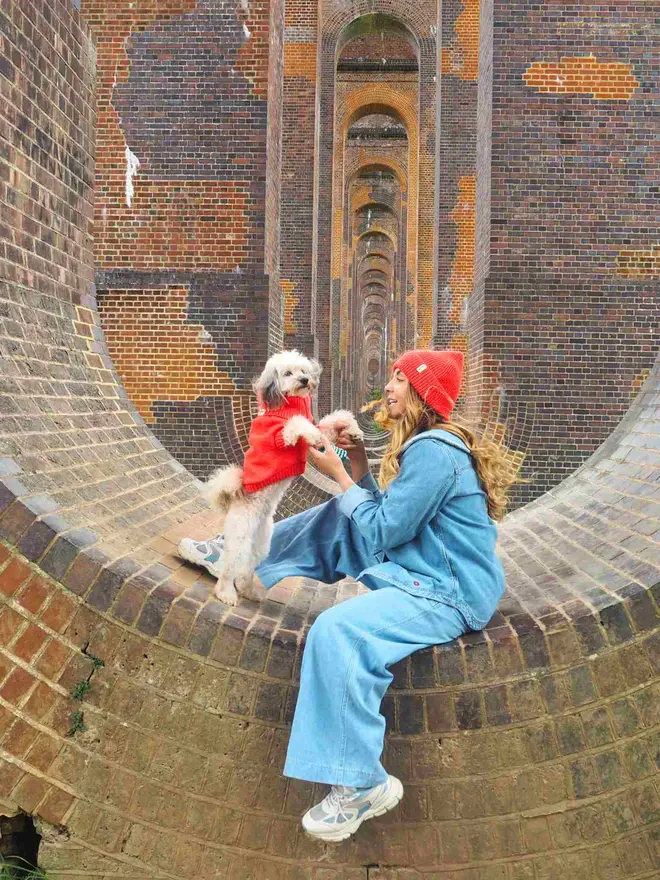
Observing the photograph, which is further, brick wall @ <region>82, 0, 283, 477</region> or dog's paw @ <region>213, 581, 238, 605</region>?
brick wall @ <region>82, 0, 283, 477</region>

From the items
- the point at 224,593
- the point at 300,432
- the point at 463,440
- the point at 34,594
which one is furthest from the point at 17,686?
the point at 463,440

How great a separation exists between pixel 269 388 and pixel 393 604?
0.94 meters

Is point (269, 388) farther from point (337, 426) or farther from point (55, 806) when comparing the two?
point (55, 806)

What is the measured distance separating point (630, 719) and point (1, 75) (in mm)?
3758

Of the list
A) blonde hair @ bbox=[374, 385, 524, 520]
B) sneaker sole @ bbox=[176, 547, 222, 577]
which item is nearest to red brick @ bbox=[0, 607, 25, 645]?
sneaker sole @ bbox=[176, 547, 222, 577]

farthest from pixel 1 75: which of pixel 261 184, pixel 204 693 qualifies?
pixel 261 184

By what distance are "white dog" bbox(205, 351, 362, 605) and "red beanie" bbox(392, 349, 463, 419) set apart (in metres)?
0.31

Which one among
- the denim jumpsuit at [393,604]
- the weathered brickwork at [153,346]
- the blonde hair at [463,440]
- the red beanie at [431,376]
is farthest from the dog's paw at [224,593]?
the weathered brickwork at [153,346]

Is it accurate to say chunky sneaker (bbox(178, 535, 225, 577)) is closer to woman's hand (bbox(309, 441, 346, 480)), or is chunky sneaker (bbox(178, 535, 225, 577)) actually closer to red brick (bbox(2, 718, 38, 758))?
woman's hand (bbox(309, 441, 346, 480))

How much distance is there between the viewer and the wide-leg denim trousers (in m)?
2.69

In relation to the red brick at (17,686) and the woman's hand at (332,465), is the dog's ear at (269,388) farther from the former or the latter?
the red brick at (17,686)

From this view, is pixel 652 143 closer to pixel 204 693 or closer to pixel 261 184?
pixel 261 184

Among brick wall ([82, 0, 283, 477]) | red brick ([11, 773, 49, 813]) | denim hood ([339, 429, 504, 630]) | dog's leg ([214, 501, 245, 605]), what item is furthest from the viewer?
brick wall ([82, 0, 283, 477])

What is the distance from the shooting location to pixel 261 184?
1046 centimetres
